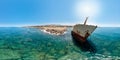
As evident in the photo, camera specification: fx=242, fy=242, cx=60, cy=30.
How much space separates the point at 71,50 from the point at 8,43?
14.1 m

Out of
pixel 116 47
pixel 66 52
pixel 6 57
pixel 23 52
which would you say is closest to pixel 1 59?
pixel 6 57

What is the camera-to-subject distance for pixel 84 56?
38.2 metres

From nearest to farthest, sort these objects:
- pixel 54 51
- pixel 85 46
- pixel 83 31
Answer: pixel 54 51
pixel 85 46
pixel 83 31

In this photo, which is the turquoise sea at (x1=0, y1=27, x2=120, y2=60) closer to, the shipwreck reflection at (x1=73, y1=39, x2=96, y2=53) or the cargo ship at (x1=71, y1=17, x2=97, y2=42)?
the shipwreck reflection at (x1=73, y1=39, x2=96, y2=53)

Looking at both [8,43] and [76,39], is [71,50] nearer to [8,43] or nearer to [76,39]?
[76,39]

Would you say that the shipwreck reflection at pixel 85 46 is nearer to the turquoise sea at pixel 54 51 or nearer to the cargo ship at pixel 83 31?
A: the turquoise sea at pixel 54 51

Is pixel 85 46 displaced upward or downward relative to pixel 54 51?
upward

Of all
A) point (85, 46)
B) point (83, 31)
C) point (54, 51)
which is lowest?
point (54, 51)

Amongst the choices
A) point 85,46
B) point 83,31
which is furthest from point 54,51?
point 83,31

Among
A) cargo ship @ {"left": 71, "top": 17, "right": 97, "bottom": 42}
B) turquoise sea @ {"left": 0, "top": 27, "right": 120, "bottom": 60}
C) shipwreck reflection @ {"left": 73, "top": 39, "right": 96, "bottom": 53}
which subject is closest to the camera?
turquoise sea @ {"left": 0, "top": 27, "right": 120, "bottom": 60}

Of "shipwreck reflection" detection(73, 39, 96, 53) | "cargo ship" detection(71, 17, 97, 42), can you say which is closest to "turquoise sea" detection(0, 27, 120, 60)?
"shipwreck reflection" detection(73, 39, 96, 53)

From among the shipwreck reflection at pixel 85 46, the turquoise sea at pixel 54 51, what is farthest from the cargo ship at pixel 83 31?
the turquoise sea at pixel 54 51

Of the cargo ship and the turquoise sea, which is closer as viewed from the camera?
the turquoise sea

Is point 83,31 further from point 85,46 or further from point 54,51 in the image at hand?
point 54,51
